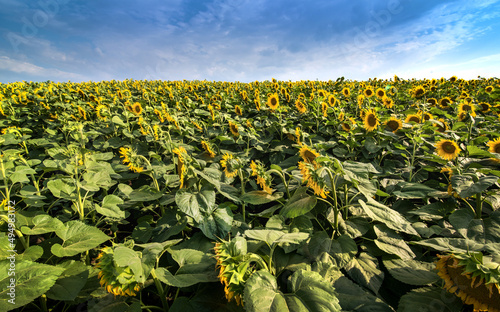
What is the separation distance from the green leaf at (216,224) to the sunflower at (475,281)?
1381 mm

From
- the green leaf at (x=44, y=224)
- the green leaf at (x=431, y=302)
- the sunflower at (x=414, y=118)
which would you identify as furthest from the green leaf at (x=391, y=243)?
the sunflower at (x=414, y=118)

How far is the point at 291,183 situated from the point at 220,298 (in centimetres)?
152

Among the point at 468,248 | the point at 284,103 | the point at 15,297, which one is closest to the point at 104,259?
the point at 15,297

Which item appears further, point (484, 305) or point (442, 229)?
point (442, 229)

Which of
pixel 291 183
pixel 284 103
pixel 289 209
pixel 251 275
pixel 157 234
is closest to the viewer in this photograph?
pixel 251 275

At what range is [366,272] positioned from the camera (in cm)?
166

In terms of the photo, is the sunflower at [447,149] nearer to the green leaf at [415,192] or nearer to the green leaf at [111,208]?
the green leaf at [415,192]

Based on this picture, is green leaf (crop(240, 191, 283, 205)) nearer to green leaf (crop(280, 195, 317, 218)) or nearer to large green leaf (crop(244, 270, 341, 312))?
green leaf (crop(280, 195, 317, 218))

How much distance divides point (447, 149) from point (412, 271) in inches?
80.4

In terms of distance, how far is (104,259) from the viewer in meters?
1.12

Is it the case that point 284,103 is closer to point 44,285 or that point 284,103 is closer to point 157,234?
point 157,234

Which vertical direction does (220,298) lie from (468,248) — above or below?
below

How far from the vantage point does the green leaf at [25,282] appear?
3.65ft

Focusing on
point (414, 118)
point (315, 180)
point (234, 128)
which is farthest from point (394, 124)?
point (315, 180)
